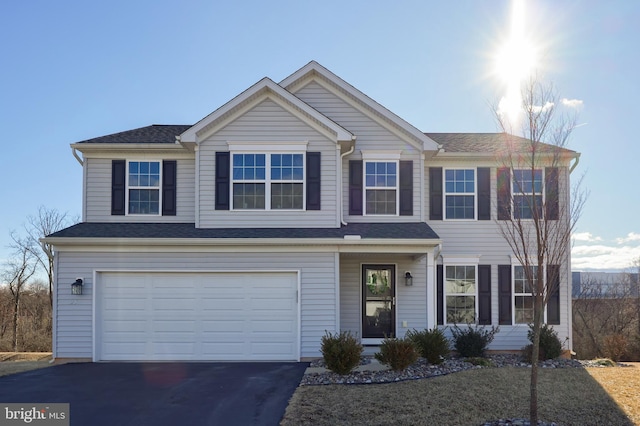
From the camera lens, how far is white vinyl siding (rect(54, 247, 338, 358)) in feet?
38.5

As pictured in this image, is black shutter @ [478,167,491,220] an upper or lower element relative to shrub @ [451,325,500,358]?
upper

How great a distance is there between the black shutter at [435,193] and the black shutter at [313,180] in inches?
132

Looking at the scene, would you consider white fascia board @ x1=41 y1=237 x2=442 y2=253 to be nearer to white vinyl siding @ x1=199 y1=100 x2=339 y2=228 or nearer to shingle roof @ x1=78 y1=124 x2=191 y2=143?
white vinyl siding @ x1=199 y1=100 x2=339 y2=228

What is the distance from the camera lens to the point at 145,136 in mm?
13930

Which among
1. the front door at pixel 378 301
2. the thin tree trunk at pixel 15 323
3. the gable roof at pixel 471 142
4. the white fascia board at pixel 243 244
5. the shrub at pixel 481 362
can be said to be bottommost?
the thin tree trunk at pixel 15 323

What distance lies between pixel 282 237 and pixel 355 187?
277 cm

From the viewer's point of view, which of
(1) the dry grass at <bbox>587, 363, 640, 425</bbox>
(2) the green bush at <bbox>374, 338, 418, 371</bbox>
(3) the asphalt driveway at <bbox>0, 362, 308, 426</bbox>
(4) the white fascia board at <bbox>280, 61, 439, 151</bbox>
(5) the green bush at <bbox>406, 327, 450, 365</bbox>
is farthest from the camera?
(4) the white fascia board at <bbox>280, 61, 439, 151</bbox>

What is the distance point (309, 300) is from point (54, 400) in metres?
5.47

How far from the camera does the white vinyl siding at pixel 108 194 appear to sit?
13352 millimetres

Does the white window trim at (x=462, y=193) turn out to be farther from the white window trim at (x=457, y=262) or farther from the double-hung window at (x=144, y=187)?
the double-hung window at (x=144, y=187)

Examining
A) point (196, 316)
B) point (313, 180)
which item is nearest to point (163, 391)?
point (196, 316)

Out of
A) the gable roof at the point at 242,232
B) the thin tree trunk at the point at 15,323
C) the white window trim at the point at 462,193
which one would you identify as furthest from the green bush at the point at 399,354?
the thin tree trunk at the point at 15,323

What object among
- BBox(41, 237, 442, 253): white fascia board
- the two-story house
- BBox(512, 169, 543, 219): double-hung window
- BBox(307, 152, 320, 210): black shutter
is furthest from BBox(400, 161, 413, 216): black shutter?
BBox(512, 169, 543, 219): double-hung window

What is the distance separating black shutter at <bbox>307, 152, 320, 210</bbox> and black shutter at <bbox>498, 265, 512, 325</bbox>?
5.41m
